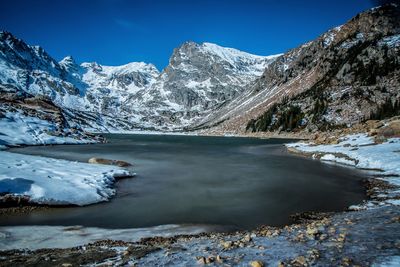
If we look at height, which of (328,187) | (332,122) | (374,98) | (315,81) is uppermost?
(315,81)

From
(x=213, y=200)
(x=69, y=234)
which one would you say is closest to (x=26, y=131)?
(x=213, y=200)

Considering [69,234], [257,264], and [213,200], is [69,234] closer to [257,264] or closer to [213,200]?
[257,264]

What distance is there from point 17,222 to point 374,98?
5428 inches

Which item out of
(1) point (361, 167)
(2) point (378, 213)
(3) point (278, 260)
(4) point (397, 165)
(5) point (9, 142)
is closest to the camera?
(3) point (278, 260)

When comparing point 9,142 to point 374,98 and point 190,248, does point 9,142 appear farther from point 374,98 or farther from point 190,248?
point 374,98

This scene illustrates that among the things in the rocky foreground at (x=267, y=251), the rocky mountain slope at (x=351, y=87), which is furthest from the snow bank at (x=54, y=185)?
the rocky mountain slope at (x=351, y=87)

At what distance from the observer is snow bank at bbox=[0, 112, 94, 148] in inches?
3047

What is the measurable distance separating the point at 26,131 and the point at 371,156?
8743 centimetres

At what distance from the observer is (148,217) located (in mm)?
19609

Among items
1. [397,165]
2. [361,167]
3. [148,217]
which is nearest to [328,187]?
[397,165]

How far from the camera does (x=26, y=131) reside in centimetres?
8512

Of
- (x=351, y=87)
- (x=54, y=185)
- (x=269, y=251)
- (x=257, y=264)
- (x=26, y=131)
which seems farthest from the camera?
(x=351, y=87)

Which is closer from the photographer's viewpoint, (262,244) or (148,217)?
(262,244)

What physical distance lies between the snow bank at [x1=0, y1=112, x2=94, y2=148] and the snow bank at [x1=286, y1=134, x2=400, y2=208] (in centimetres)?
7317
